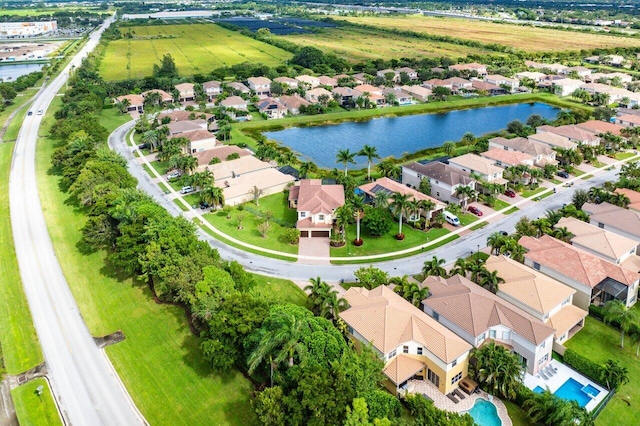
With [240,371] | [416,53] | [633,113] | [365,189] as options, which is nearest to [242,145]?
[365,189]

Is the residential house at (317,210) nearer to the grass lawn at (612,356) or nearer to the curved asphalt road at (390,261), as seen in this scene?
the curved asphalt road at (390,261)

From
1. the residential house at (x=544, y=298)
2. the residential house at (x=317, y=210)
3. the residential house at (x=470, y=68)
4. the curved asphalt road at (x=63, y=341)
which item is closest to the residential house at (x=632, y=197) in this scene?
the residential house at (x=544, y=298)

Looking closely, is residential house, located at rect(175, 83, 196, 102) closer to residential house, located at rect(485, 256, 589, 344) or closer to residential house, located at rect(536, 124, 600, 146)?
residential house, located at rect(536, 124, 600, 146)

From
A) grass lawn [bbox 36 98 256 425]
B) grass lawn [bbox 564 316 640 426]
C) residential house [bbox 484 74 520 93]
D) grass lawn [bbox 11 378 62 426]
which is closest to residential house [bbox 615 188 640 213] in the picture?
grass lawn [bbox 564 316 640 426]

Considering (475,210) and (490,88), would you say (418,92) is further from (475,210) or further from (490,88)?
(475,210)

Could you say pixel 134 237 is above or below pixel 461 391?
above

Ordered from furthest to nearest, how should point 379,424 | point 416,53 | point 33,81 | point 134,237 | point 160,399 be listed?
1. point 416,53
2. point 33,81
3. point 134,237
4. point 160,399
5. point 379,424

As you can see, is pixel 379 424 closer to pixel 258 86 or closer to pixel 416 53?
pixel 258 86
